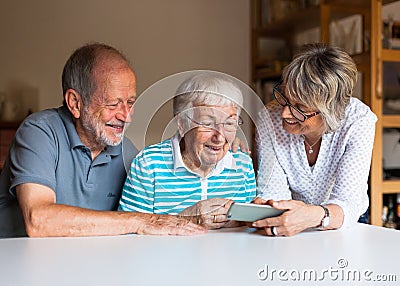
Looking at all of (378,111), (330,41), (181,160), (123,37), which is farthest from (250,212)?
(123,37)

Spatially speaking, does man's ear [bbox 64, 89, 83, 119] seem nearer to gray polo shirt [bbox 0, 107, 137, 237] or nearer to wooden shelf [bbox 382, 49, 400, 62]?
gray polo shirt [bbox 0, 107, 137, 237]

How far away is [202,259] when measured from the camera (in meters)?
1.10

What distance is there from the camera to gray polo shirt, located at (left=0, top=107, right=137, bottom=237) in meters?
1.50

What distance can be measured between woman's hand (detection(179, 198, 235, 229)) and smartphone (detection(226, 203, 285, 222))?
0.04 m

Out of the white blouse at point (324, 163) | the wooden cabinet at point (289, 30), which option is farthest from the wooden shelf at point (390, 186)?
the white blouse at point (324, 163)

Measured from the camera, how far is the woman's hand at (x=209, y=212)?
1367 millimetres

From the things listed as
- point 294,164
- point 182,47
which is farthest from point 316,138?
point 182,47

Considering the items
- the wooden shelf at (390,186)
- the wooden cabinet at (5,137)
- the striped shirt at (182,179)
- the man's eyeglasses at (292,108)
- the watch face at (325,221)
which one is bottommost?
the wooden shelf at (390,186)

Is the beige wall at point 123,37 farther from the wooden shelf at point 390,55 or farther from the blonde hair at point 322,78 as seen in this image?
the blonde hair at point 322,78

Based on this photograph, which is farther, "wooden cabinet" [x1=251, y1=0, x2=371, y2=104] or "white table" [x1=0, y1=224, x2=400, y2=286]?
"wooden cabinet" [x1=251, y1=0, x2=371, y2=104]

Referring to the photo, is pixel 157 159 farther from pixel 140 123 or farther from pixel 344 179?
pixel 344 179

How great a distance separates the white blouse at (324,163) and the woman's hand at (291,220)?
0.09m

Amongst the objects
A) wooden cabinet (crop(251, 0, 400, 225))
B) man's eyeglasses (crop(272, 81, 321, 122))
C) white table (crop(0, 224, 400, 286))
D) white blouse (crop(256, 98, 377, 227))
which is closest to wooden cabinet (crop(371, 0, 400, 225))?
wooden cabinet (crop(251, 0, 400, 225))

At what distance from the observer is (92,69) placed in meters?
1.57
